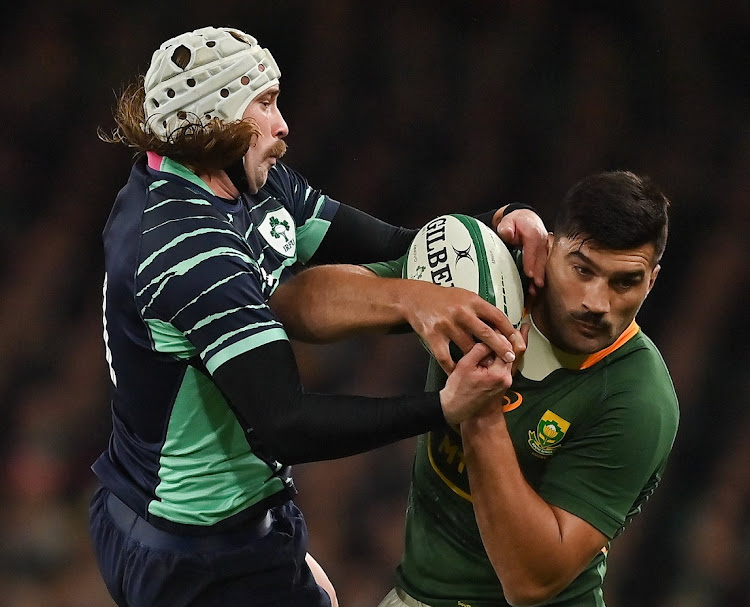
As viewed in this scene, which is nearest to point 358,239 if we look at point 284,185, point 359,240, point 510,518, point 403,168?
point 359,240

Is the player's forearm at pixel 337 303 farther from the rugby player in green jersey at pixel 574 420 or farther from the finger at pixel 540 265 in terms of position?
the finger at pixel 540 265

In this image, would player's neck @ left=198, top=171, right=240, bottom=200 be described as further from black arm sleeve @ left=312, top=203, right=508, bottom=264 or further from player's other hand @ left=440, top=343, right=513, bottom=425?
player's other hand @ left=440, top=343, right=513, bottom=425

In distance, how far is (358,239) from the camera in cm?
233

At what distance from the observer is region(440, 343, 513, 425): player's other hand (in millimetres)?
1596

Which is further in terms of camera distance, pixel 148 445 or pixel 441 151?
pixel 441 151

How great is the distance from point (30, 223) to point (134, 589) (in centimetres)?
226

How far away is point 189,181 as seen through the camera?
5.98 feet

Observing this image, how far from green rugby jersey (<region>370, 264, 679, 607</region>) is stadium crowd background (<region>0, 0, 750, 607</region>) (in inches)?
57.6

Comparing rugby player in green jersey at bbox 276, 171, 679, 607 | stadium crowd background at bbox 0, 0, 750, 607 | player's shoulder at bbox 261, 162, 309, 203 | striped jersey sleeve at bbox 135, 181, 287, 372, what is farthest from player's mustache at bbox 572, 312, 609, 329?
stadium crowd background at bbox 0, 0, 750, 607

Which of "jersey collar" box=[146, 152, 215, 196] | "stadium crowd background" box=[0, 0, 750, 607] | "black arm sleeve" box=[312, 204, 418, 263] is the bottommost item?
"stadium crowd background" box=[0, 0, 750, 607]

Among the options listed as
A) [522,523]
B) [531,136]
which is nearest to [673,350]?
[531,136]

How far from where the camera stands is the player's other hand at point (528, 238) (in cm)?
180

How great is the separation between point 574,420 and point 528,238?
0.33 meters

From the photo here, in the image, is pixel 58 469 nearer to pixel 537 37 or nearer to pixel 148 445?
pixel 148 445
